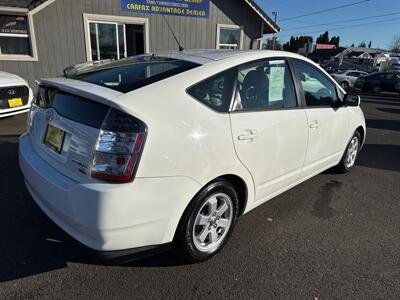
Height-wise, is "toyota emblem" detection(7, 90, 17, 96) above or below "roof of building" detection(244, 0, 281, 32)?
below

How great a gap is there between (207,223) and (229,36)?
11.2m

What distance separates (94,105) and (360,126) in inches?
153

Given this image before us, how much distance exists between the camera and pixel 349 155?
4.50 m

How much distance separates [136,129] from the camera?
1865mm

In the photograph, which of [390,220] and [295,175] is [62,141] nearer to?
[295,175]

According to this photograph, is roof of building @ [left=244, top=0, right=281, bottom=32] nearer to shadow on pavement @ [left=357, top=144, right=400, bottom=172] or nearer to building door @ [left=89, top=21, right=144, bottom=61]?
building door @ [left=89, top=21, right=144, bottom=61]

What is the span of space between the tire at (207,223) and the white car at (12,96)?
17.4 ft

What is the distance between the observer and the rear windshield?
2.20m

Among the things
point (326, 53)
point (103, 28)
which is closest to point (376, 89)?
point (103, 28)

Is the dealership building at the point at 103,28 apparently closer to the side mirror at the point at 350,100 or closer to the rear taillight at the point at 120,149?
the side mirror at the point at 350,100

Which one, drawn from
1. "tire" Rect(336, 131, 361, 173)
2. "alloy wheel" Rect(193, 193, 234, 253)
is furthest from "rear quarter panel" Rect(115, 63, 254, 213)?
"tire" Rect(336, 131, 361, 173)

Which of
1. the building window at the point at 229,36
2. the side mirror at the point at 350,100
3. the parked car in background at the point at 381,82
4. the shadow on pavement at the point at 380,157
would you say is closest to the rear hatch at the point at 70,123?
the side mirror at the point at 350,100

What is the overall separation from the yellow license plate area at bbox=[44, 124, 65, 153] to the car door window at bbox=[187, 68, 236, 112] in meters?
0.96

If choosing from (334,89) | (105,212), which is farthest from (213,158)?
(334,89)
